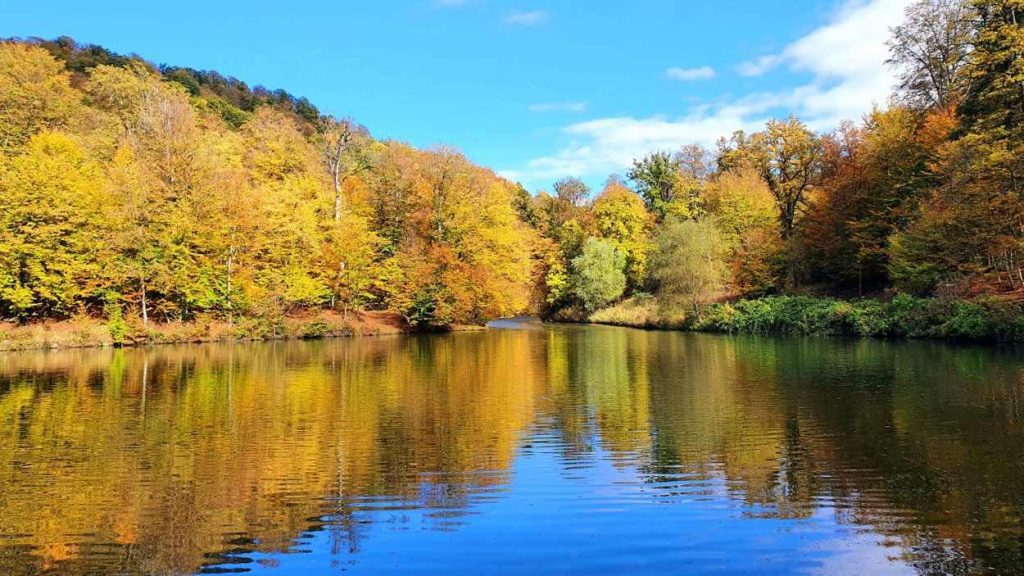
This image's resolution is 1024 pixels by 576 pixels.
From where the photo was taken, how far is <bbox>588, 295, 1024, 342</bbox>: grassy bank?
27531 millimetres

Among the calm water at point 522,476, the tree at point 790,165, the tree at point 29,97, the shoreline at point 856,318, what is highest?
the tree at point 29,97

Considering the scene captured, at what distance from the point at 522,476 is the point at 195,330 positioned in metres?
35.7

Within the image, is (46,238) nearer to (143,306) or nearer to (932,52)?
(143,306)

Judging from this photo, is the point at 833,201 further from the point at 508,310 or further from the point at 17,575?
the point at 17,575

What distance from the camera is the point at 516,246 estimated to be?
2189 inches

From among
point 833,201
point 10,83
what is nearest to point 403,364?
point 833,201

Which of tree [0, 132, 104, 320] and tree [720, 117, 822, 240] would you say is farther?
tree [720, 117, 822, 240]

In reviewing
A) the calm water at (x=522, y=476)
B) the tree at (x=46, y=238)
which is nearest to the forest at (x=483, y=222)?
the tree at (x=46, y=238)

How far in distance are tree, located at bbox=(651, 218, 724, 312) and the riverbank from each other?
17199mm

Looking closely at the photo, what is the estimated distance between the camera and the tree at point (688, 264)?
45562mm

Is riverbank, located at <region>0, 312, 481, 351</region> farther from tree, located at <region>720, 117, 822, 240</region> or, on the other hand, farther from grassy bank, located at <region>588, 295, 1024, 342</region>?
tree, located at <region>720, 117, 822, 240</region>

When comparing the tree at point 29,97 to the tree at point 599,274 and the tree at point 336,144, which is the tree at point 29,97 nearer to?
the tree at point 336,144

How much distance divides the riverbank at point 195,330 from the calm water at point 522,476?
18438 mm

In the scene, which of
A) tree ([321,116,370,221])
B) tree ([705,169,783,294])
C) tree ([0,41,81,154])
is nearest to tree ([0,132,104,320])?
tree ([0,41,81,154])
